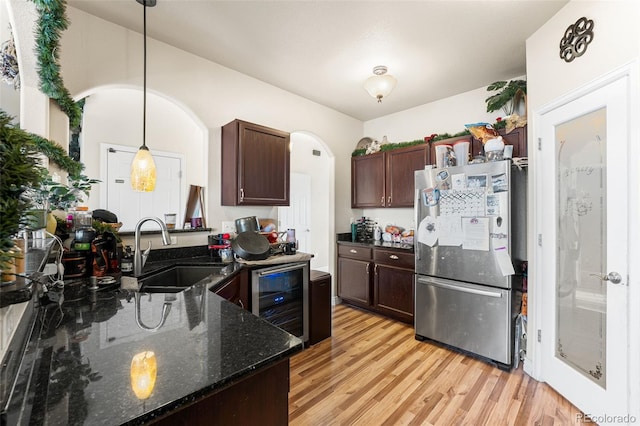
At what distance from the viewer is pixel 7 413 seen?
0.53 meters

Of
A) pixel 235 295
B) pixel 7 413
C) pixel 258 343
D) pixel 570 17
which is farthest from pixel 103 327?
pixel 570 17

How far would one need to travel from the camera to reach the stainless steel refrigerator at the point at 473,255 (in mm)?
2268

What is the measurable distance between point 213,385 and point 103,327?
594mm

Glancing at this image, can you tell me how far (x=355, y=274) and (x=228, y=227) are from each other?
177 cm

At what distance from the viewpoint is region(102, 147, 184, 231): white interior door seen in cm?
343

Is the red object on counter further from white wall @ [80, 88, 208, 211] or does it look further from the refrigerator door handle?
the refrigerator door handle

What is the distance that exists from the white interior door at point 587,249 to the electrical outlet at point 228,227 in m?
2.68

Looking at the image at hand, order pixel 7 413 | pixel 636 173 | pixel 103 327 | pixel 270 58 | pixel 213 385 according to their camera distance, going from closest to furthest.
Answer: pixel 7 413
pixel 213 385
pixel 103 327
pixel 636 173
pixel 270 58

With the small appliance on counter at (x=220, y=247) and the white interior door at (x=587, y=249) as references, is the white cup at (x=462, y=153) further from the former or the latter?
the small appliance on counter at (x=220, y=247)

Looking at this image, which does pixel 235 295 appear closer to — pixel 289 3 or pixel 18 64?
pixel 18 64

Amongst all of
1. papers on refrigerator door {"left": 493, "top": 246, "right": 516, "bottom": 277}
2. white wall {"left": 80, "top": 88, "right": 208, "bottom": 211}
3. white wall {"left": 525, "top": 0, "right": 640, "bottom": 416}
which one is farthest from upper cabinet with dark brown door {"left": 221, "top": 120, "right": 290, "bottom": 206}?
white wall {"left": 525, "top": 0, "right": 640, "bottom": 416}

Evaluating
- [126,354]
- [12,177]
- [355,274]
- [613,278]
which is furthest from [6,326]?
→ [355,274]

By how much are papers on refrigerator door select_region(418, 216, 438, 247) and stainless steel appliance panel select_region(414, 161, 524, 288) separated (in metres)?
0.03

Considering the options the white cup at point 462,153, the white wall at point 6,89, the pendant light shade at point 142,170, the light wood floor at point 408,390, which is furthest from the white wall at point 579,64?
the white wall at point 6,89
